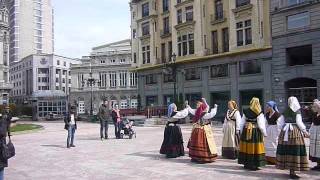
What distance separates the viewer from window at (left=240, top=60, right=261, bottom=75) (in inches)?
1609

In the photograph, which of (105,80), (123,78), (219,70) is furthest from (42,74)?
(219,70)

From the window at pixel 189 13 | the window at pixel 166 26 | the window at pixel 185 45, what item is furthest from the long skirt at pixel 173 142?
the window at pixel 166 26

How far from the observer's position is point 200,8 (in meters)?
47.5

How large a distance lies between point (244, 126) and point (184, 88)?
3747 centimetres

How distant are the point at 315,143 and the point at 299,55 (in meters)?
26.1

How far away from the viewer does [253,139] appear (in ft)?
39.9

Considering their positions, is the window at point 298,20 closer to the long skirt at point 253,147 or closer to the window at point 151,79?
the window at point 151,79

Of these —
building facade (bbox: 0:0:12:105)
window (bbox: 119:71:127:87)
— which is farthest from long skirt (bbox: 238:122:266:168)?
window (bbox: 119:71:127:87)

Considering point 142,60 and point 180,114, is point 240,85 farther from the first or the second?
point 180,114

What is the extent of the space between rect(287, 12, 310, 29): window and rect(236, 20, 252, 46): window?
551 centimetres

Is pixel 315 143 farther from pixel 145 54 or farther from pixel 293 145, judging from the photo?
pixel 145 54

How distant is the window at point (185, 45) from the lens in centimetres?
4912

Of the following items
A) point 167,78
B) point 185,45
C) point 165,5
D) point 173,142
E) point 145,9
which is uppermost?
point 145,9

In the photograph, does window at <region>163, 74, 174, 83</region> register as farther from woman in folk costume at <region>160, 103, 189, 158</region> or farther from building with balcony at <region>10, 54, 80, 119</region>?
building with balcony at <region>10, 54, 80, 119</region>
